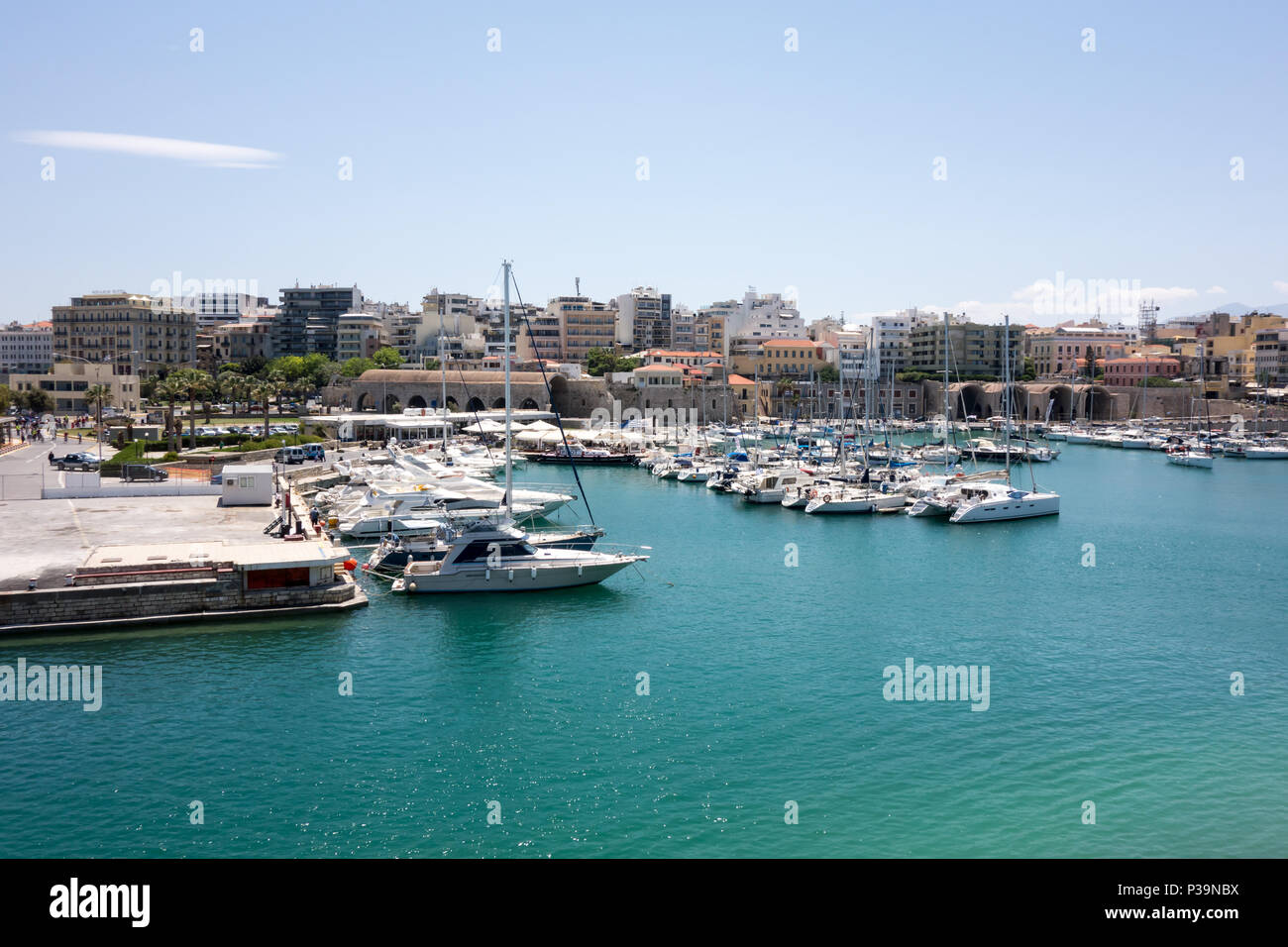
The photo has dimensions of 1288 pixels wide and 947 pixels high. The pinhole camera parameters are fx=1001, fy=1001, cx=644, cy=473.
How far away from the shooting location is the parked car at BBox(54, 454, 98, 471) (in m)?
52.8

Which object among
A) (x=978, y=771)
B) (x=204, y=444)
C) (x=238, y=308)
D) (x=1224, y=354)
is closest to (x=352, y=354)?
(x=238, y=308)

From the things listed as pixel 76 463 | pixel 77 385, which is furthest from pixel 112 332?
pixel 76 463

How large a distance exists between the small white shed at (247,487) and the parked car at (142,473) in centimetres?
792

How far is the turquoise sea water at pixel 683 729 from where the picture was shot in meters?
17.2

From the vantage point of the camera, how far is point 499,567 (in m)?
33.2

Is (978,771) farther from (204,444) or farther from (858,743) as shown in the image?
(204,444)

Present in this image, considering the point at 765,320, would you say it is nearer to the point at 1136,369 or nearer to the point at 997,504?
the point at 1136,369

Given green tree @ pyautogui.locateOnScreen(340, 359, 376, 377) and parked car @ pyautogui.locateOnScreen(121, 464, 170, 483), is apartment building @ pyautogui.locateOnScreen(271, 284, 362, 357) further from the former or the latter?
parked car @ pyautogui.locateOnScreen(121, 464, 170, 483)

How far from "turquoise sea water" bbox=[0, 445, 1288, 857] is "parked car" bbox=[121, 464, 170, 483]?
873 inches

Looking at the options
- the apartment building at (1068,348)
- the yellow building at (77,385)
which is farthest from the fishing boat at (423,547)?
the apartment building at (1068,348)

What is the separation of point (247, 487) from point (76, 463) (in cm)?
1769

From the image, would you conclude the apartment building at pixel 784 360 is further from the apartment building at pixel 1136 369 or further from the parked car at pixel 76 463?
the parked car at pixel 76 463

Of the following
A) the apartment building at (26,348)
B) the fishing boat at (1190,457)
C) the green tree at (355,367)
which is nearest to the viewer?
the fishing boat at (1190,457)
